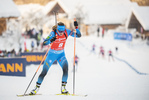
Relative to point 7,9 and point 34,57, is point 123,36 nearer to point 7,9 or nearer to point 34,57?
point 7,9

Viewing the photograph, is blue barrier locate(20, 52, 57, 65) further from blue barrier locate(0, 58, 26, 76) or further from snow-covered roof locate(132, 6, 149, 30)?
snow-covered roof locate(132, 6, 149, 30)

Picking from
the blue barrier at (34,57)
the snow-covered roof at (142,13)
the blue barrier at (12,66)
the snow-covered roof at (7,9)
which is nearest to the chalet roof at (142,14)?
the snow-covered roof at (142,13)

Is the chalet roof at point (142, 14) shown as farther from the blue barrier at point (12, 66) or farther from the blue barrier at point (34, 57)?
the blue barrier at point (12, 66)

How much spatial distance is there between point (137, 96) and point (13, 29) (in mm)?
13198

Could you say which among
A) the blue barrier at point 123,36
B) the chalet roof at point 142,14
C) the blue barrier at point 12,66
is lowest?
the blue barrier at point 12,66

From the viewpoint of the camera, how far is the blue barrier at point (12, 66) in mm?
6996

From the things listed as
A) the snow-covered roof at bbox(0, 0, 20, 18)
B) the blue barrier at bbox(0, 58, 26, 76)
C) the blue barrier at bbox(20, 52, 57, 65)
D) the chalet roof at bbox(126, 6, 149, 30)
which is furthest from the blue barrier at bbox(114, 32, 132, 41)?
the blue barrier at bbox(0, 58, 26, 76)

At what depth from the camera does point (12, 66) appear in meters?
7.11

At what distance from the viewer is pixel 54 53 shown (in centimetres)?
427

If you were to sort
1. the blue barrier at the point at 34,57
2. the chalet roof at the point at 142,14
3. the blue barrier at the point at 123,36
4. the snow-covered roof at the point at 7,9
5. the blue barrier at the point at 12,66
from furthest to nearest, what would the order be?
the blue barrier at the point at 123,36, the chalet roof at the point at 142,14, the snow-covered roof at the point at 7,9, the blue barrier at the point at 34,57, the blue barrier at the point at 12,66

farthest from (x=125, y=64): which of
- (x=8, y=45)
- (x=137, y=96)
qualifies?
(x=8, y=45)

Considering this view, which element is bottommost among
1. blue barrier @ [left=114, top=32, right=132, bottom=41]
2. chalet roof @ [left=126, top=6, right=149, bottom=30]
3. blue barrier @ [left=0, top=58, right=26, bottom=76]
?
blue barrier @ [left=0, top=58, right=26, bottom=76]

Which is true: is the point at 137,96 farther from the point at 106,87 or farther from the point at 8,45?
the point at 8,45

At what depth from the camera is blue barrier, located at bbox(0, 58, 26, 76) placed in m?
7.00
